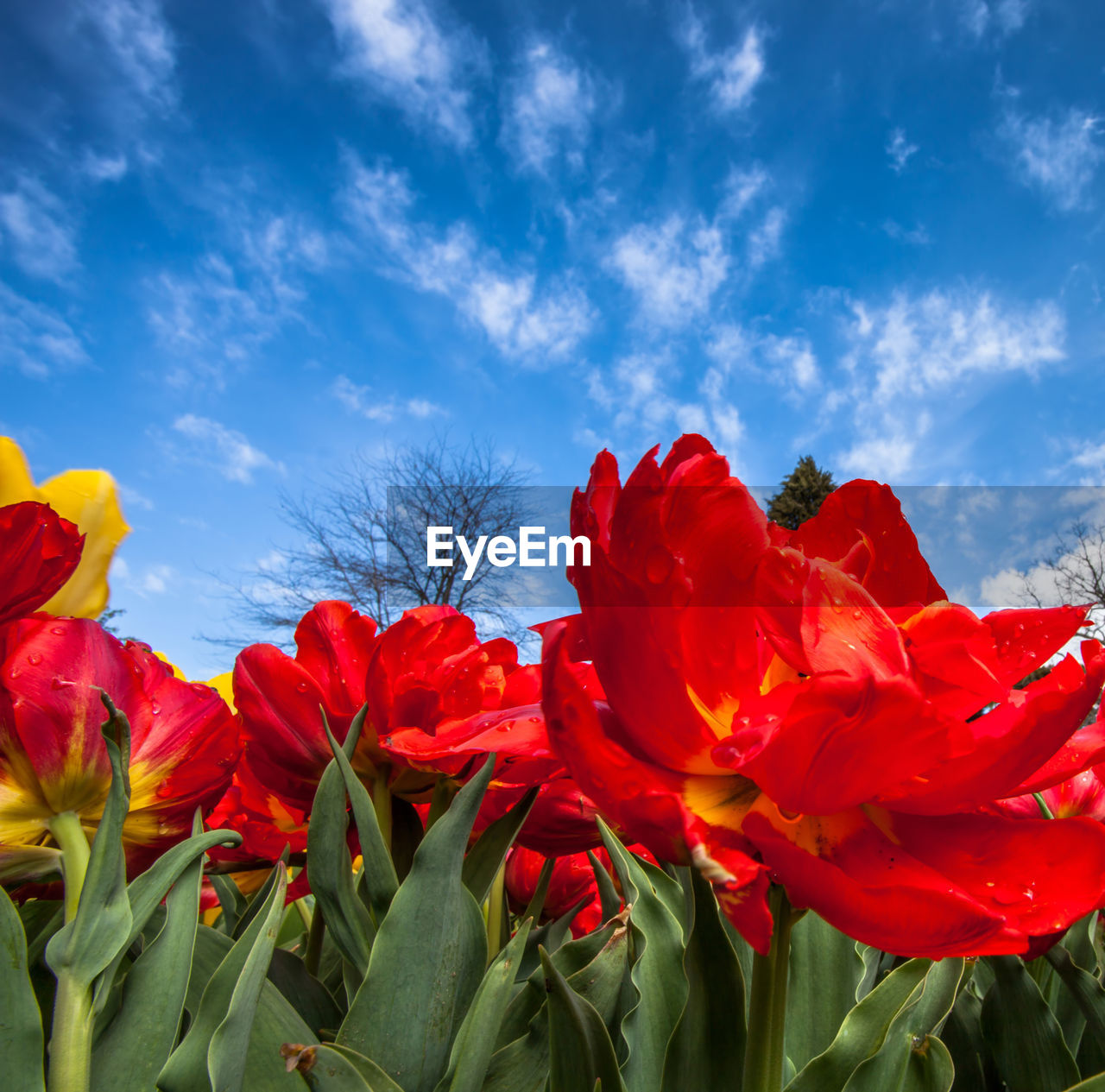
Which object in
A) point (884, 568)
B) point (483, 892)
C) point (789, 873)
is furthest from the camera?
point (483, 892)

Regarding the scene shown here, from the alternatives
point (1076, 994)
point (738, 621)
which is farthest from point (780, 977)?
point (1076, 994)

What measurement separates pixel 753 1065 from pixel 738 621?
0.53 ft

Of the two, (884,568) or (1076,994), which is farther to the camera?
(1076,994)

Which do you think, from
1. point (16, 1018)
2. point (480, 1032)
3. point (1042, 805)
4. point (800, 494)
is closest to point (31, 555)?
point (16, 1018)

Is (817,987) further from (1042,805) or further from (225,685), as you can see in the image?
(225,685)

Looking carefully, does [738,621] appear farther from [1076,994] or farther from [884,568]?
[1076,994]

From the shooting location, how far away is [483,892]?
1.47 ft

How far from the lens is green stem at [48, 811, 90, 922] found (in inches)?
16.5

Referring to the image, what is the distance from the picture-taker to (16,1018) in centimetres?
37

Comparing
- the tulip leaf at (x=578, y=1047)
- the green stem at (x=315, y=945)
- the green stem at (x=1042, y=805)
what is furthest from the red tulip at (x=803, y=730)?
the green stem at (x=315, y=945)

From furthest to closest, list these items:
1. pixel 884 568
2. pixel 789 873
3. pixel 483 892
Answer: pixel 483 892, pixel 884 568, pixel 789 873

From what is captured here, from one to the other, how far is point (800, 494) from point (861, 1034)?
19076 mm

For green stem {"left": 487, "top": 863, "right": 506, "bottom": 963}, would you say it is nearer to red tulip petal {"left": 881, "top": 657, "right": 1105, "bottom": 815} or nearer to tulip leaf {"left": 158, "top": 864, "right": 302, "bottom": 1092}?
tulip leaf {"left": 158, "top": 864, "right": 302, "bottom": 1092}

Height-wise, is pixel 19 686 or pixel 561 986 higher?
pixel 19 686
